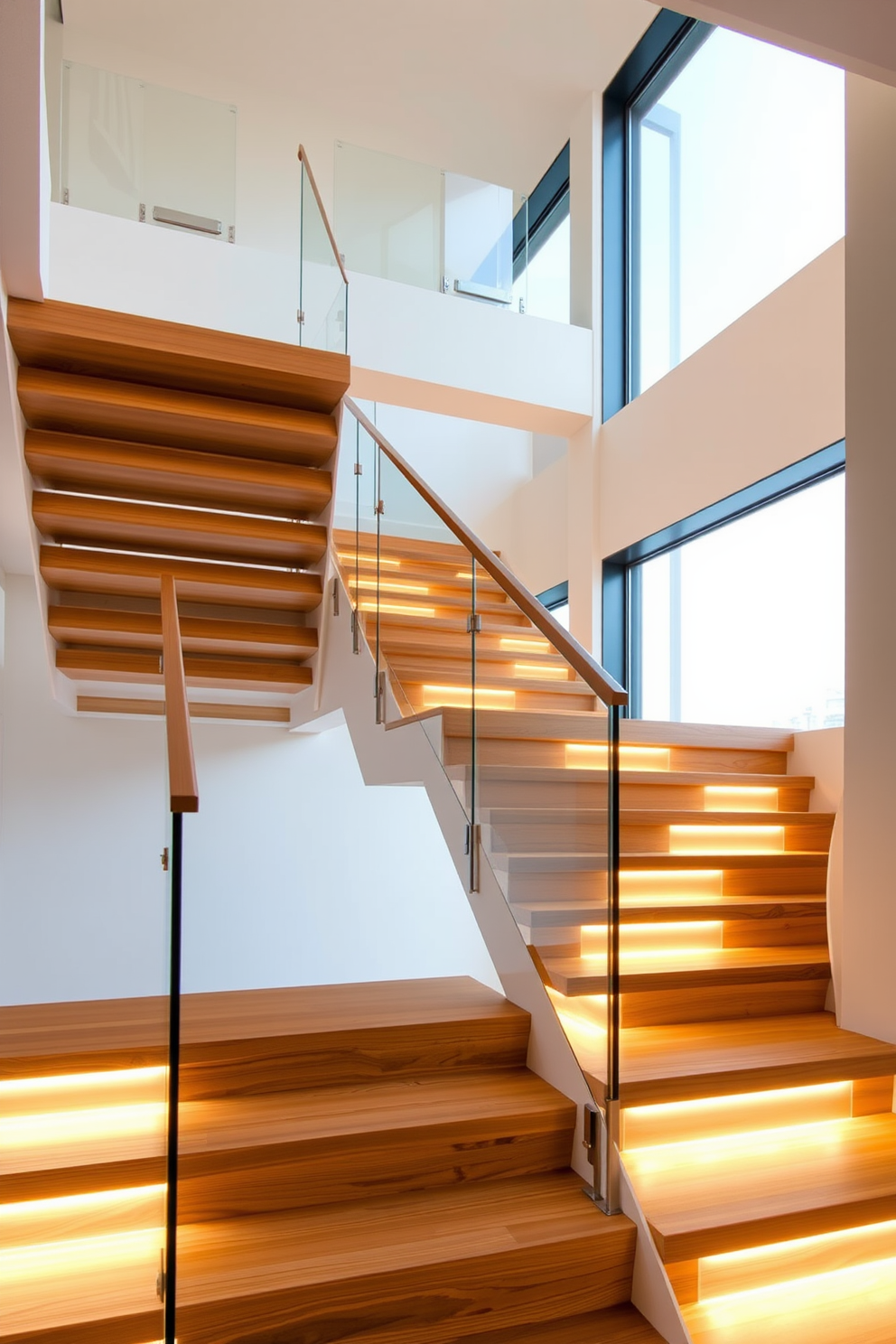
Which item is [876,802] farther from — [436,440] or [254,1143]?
[436,440]

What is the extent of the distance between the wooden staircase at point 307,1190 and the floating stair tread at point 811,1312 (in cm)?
15

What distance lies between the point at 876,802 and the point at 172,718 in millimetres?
2143

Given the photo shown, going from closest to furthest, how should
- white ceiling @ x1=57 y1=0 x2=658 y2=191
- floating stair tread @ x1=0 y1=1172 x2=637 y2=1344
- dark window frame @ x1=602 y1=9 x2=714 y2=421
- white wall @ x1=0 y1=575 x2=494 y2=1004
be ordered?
1. floating stair tread @ x1=0 y1=1172 x2=637 y2=1344
2. white wall @ x1=0 y1=575 x2=494 y2=1004
3. white ceiling @ x1=57 y1=0 x2=658 y2=191
4. dark window frame @ x1=602 y1=9 x2=714 y2=421

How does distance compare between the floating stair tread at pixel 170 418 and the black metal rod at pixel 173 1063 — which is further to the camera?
the floating stair tread at pixel 170 418

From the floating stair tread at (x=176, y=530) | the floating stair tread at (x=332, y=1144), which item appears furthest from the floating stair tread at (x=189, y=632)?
the floating stair tread at (x=332, y=1144)

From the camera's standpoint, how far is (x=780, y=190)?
5074mm

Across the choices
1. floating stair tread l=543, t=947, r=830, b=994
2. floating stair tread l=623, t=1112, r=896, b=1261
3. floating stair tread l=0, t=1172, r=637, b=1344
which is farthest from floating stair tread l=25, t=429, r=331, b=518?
floating stair tread l=623, t=1112, r=896, b=1261

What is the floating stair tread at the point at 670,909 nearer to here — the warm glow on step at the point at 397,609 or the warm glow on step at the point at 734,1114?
the warm glow on step at the point at 734,1114

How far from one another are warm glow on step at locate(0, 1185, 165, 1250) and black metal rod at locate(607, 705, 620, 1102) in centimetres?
110

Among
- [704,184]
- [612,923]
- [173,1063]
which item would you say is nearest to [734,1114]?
[612,923]

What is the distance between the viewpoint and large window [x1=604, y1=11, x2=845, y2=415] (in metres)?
4.86

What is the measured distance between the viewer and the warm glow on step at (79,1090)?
2.55m

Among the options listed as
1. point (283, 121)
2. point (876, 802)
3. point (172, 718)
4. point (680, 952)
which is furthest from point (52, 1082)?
point (283, 121)

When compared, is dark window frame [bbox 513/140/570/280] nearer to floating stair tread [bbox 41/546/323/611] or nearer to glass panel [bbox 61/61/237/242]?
glass panel [bbox 61/61/237/242]
